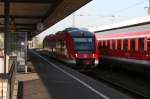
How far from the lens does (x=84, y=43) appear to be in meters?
29.8

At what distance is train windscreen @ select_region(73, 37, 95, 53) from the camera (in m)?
29.5

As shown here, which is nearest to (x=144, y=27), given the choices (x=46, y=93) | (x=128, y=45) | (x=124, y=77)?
(x=128, y=45)

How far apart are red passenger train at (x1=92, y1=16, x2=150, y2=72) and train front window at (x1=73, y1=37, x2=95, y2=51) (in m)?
1.34

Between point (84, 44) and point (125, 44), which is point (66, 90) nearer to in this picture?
point (125, 44)

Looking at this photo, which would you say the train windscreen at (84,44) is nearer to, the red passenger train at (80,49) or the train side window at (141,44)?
the red passenger train at (80,49)

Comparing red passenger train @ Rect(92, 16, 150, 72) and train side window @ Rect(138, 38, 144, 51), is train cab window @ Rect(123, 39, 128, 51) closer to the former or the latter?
red passenger train @ Rect(92, 16, 150, 72)

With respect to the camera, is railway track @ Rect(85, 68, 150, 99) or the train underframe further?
the train underframe

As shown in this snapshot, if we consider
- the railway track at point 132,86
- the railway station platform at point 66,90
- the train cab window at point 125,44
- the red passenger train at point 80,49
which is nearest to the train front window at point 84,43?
the red passenger train at point 80,49

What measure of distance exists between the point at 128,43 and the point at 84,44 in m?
4.36

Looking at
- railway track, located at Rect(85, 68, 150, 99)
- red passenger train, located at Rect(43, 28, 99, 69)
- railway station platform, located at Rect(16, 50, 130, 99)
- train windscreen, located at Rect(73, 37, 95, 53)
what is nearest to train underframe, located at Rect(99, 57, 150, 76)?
railway track, located at Rect(85, 68, 150, 99)

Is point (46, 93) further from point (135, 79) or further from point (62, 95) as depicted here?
point (135, 79)

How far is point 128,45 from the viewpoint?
2612 cm

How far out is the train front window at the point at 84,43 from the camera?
29.6 metres

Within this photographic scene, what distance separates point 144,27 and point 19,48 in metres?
7.27
